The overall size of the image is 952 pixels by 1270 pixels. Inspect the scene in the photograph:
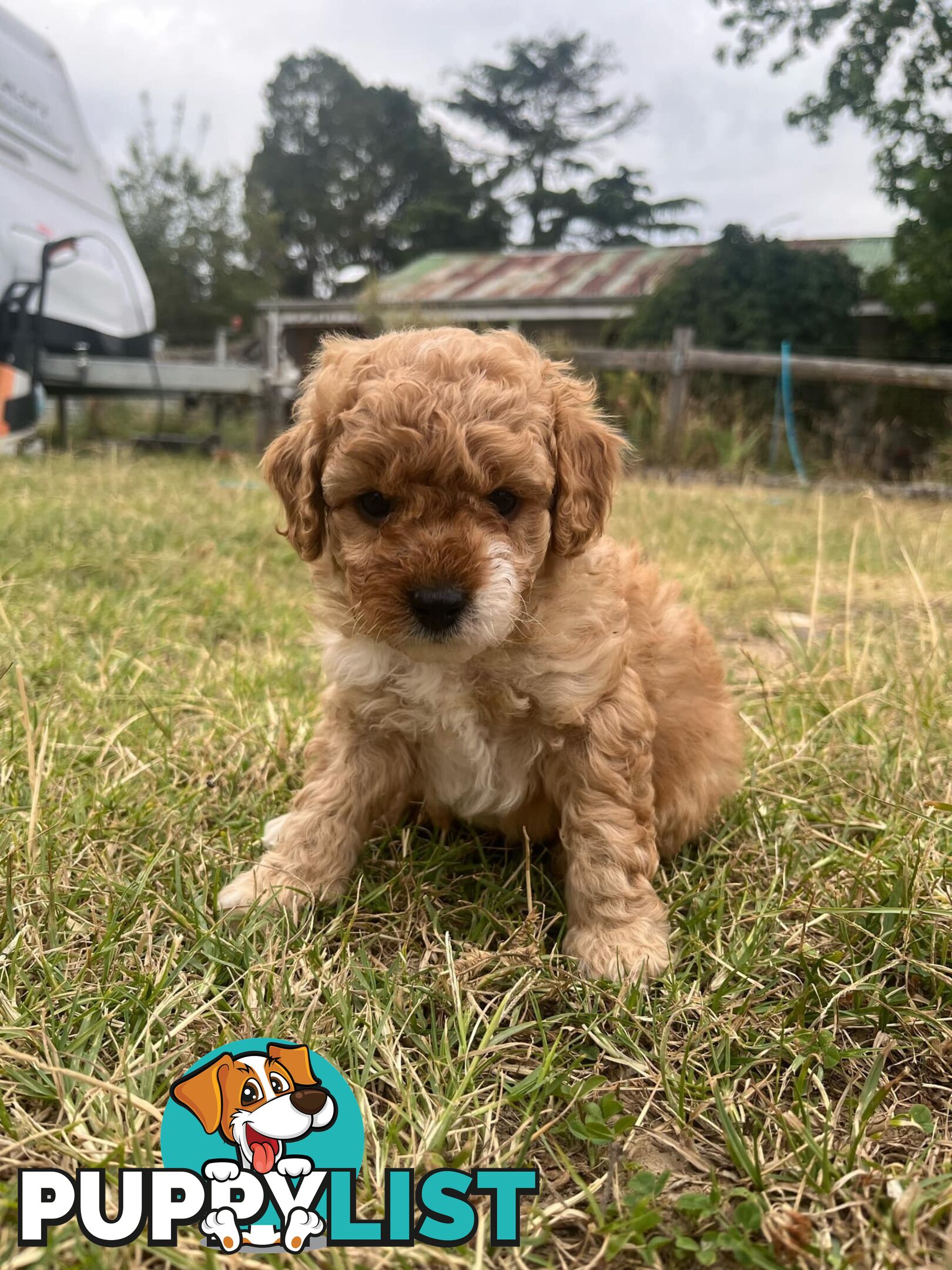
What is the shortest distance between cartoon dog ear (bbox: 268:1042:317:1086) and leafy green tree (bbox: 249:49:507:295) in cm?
4278

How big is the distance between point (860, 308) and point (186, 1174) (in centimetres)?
1976

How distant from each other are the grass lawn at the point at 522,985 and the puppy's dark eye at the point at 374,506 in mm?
879

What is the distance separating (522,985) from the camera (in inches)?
70.9

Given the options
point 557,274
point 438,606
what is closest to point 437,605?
point 438,606

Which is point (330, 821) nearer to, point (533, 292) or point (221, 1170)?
point (221, 1170)

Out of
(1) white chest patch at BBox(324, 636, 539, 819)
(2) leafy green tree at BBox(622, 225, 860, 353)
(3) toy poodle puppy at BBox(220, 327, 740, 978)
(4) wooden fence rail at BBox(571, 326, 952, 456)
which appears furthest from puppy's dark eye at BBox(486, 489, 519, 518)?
(2) leafy green tree at BBox(622, 225, 860, 353)

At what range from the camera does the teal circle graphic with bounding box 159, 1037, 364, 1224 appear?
129 cm

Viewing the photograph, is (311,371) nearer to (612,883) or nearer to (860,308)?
(612,883)

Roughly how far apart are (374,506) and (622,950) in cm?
116

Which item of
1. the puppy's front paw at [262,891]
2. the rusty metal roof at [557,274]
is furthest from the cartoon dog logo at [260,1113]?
the rusty metal roof at [557,274]

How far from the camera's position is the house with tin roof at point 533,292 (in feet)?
57.8

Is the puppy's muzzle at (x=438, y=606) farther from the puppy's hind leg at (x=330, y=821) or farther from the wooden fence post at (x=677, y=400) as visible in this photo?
the wooden fence post at (x=677, y=400)

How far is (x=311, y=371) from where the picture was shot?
2.62 metres

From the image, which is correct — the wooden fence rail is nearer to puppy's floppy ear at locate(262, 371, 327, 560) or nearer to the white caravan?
the white caravan
